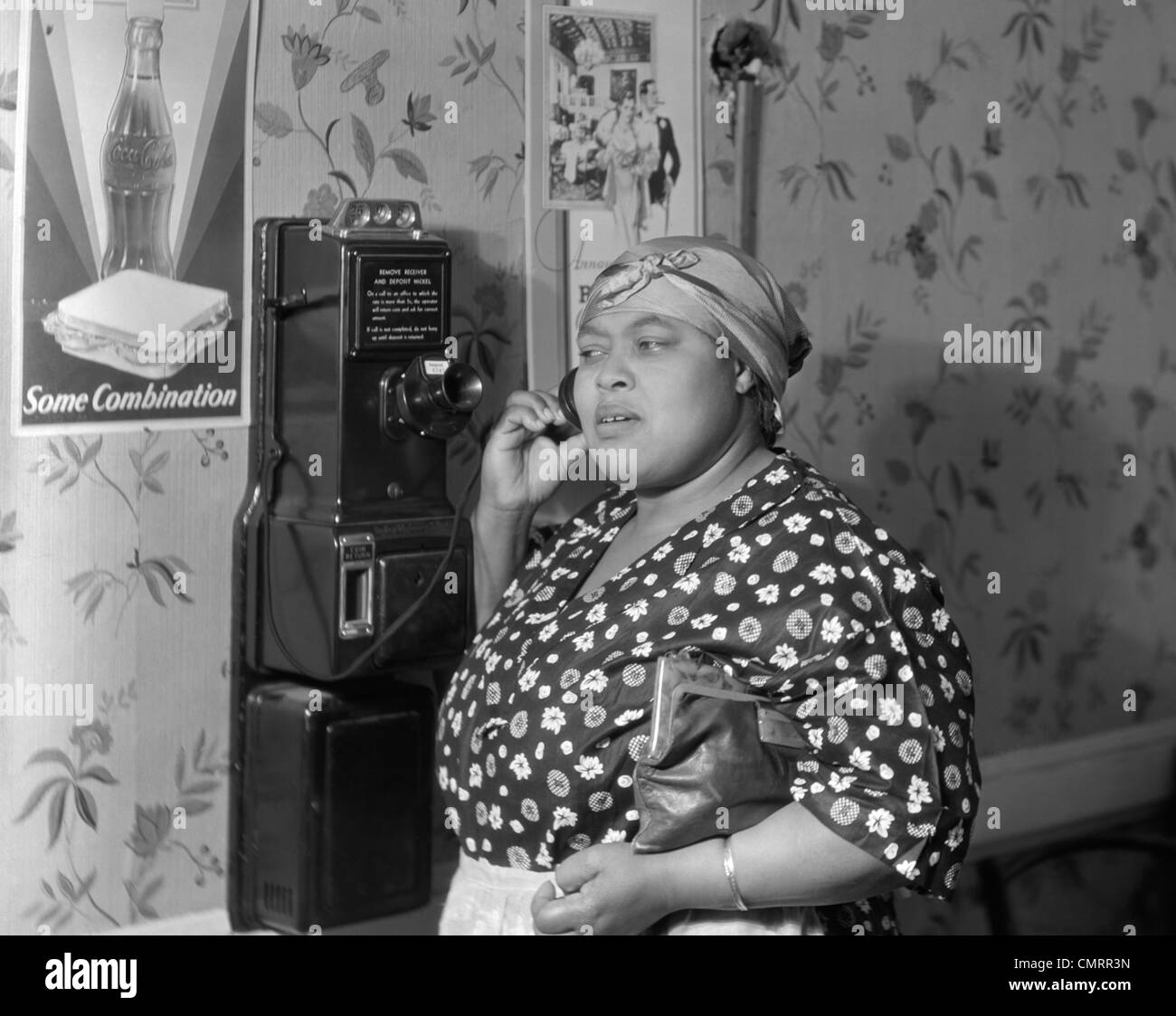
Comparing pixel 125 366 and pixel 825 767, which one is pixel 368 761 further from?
pixel 825 767

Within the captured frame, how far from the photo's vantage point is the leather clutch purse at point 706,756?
172cm

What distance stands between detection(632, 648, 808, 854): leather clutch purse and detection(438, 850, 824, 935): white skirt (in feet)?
0.43

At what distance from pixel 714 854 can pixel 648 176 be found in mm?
1378

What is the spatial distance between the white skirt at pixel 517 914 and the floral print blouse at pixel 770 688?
3 centimetres

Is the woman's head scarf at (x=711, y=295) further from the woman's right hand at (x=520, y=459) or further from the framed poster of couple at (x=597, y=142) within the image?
the framed poster of couple at (x=597, y=142)

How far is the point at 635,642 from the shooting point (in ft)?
5.98

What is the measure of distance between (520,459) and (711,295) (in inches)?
18.0

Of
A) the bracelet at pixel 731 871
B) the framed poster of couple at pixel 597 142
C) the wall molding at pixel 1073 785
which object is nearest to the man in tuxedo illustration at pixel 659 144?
the framed poster of couple at pixel 597 142

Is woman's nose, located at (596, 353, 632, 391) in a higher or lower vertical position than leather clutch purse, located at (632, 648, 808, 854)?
higher

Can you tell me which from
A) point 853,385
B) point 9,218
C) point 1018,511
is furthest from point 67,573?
point 1018,511

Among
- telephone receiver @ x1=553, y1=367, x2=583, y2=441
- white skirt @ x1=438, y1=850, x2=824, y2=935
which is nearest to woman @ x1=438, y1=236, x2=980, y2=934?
white skirt @ x1=438, y1=850, x2=824, y2=935

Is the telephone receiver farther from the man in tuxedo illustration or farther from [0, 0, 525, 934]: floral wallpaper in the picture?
the man in tuxedo illustration

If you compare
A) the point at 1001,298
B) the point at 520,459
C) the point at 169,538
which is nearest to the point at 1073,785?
the point at 1001,298

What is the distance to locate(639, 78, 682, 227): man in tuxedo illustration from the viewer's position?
2697 mm
